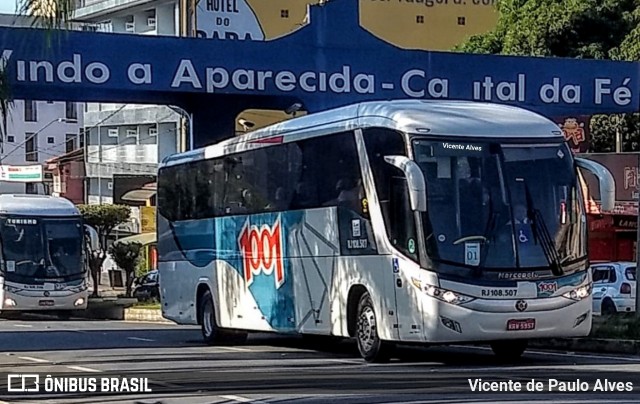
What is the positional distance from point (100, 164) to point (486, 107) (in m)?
49.2

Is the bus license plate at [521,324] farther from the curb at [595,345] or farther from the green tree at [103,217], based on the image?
the green tree at [103,217]

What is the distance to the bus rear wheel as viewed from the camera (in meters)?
22.4

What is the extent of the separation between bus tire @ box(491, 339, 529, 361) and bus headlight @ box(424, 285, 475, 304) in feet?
5.56

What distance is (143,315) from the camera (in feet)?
117

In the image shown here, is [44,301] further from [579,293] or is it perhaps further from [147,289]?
[579,293]

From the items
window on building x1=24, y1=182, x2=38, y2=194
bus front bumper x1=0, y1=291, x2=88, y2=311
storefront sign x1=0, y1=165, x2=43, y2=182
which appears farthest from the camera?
window on building x1=24, y1=182, x2=38, y2=194

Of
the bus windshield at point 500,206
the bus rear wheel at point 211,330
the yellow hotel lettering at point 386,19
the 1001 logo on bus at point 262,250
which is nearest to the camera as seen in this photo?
the bus windshield at point 500,206

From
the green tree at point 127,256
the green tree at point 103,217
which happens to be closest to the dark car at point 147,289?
the green tree at point 127,256

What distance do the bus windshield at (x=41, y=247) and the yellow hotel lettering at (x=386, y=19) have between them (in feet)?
80.7

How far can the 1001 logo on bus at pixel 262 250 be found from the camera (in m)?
19.7

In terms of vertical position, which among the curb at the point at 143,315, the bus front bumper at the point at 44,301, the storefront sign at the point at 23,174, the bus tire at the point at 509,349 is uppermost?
the storefront sign at the point at 23,174

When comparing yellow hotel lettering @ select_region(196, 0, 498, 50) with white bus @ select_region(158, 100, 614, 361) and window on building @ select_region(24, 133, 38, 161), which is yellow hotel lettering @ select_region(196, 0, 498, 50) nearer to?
window on building @ select_region(24, 133, 38, 161)

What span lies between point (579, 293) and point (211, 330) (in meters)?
8.25

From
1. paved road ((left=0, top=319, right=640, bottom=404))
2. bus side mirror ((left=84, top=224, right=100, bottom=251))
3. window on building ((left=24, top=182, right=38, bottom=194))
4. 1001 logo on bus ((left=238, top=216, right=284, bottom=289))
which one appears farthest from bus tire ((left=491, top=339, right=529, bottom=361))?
window on building ((left=24, top=182, right=38, bottom=194))
